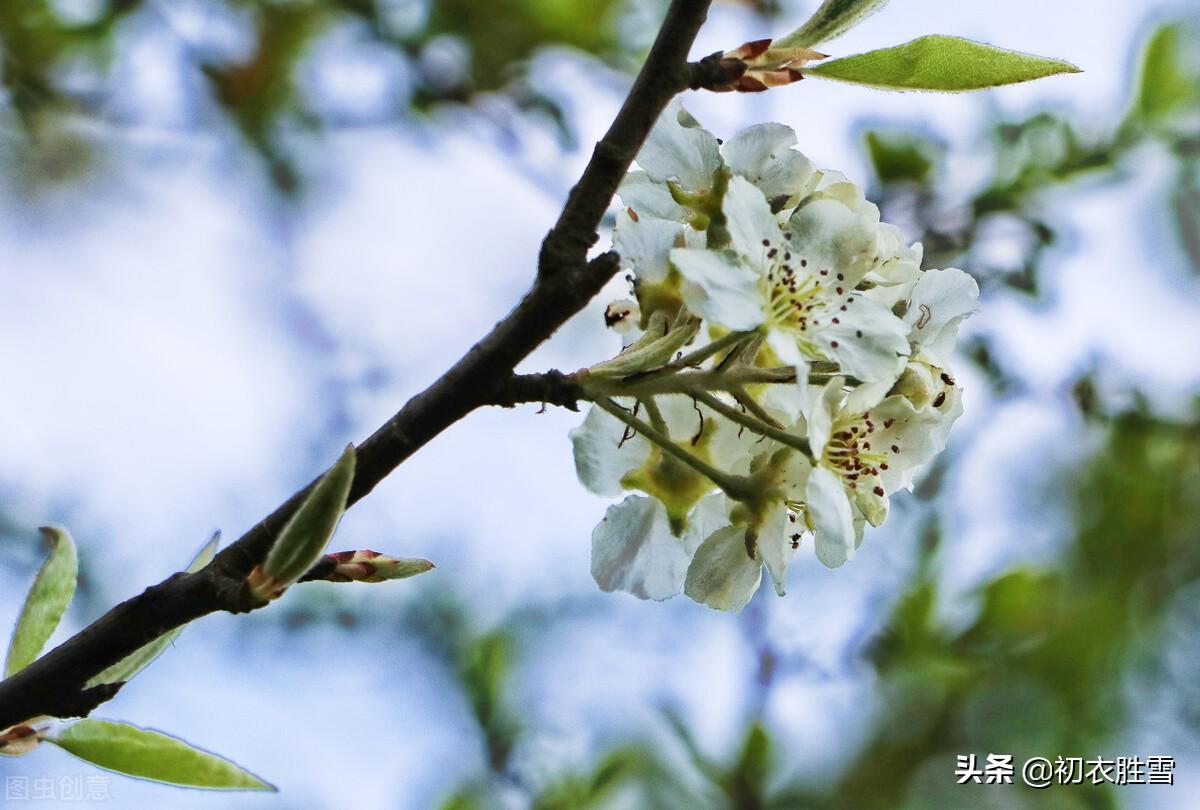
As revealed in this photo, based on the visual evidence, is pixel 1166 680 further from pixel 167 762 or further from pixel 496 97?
pixel 167 762

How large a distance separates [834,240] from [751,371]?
0.39 ft

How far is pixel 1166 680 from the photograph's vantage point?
186 cm

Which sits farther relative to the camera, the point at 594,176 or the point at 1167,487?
the point at 1167,487

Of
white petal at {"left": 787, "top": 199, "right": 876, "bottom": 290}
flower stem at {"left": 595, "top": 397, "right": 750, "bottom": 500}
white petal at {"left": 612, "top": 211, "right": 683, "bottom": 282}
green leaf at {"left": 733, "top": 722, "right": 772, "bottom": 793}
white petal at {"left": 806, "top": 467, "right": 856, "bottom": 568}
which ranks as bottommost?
white petal at {"left": 806, "top": 467, "right": 856, "bottom": 568}

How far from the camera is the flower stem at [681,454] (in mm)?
747

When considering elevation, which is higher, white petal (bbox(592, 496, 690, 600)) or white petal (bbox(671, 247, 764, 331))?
white petal (bbox(671, 247, 764, 331))

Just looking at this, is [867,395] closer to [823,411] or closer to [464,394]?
[823,411]

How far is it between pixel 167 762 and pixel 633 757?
39.1 inches

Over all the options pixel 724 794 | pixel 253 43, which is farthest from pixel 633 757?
pixel 253 43

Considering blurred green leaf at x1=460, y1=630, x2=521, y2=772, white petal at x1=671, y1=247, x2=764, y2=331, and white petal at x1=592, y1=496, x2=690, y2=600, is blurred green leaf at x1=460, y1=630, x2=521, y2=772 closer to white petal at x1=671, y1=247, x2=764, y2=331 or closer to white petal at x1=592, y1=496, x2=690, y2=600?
white petal at x1=592, y1=496, x2=690, y2=600

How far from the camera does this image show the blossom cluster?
2.51ft

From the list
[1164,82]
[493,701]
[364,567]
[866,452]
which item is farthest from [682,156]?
[1164,82]

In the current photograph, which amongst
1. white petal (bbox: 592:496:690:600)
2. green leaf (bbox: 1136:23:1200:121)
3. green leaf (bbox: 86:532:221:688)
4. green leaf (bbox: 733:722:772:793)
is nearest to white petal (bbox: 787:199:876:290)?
white petal (bbox: 592:496:690:600)

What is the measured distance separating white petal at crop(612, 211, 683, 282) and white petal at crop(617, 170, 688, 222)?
0.23 ft
